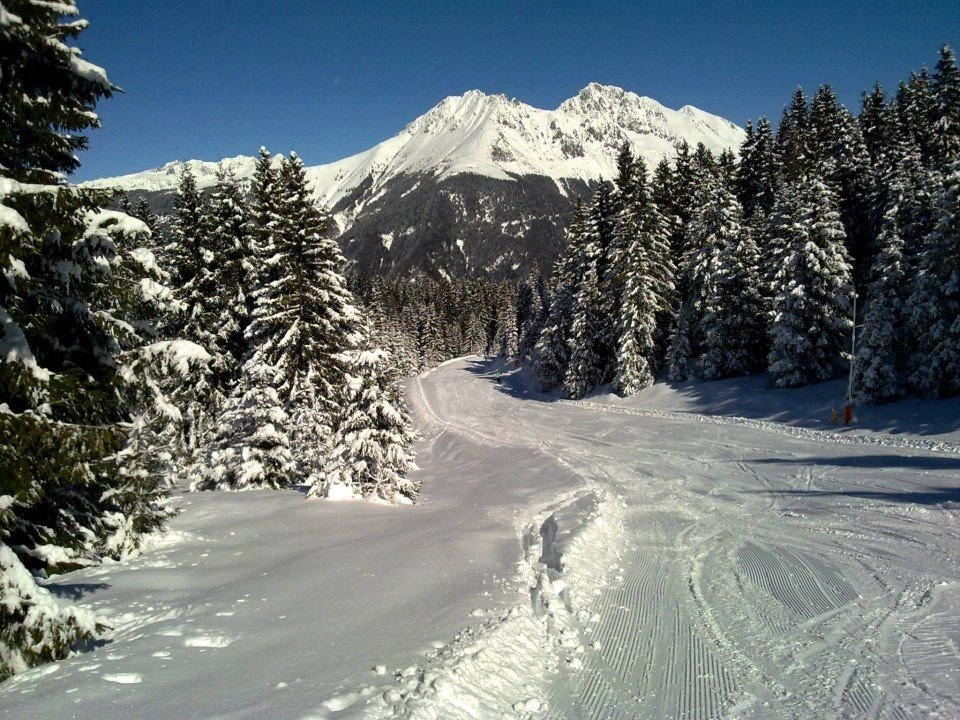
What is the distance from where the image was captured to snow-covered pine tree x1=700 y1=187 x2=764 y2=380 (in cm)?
3478

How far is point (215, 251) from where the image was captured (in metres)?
20.3

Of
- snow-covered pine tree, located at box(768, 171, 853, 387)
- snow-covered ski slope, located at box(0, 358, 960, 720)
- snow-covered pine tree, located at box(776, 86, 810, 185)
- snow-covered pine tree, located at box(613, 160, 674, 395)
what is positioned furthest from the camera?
snow-covered pine tree, located at box(776, 86, 810, 185)

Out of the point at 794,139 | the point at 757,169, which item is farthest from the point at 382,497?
→ the point at 794,139

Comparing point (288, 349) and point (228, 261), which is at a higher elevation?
point (228, 261)

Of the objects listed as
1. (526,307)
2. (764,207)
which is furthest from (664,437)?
(526,307)

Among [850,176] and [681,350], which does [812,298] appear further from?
[850,176]

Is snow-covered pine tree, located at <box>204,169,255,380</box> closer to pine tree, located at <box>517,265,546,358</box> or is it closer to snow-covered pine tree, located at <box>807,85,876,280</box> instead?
pine tree, located at <box>517,265,546,358</box>

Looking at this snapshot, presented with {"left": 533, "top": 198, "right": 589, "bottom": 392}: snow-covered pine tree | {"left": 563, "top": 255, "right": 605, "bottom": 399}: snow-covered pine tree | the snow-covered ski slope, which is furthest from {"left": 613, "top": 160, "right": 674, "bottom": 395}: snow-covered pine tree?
the snow-covered ski slope

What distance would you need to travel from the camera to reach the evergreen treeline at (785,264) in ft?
83.1

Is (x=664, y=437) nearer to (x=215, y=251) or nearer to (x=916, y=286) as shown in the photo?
(x=916, y=286)

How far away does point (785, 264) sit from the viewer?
101ft

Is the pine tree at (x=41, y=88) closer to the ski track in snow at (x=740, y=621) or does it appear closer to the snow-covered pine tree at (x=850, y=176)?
the ski track in snow at (x=740, y=621)

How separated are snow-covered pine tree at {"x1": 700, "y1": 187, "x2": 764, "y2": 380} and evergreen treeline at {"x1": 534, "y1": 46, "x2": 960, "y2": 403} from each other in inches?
3.8

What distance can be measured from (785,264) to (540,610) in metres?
30.3
